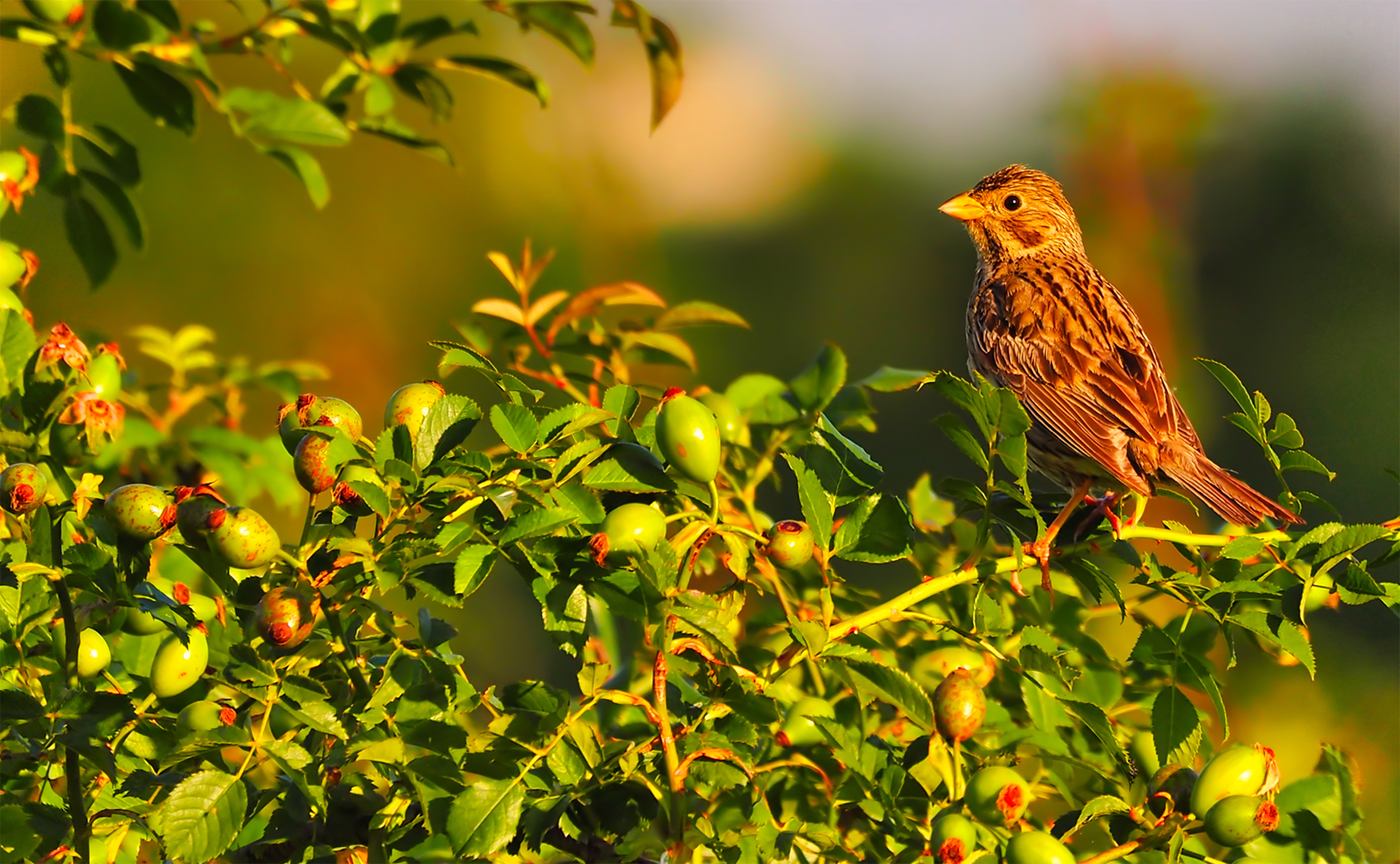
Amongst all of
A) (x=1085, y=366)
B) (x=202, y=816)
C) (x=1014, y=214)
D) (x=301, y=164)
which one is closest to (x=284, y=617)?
(x=202, y=816)

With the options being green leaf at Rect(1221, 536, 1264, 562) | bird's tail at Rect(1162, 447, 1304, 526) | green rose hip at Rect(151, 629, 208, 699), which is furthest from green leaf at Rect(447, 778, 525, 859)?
bird's tail at Rect(1162, 447, 1304, 526)

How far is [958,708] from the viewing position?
1.23 metres

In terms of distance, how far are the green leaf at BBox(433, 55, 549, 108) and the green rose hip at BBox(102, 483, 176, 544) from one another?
3.15 ft

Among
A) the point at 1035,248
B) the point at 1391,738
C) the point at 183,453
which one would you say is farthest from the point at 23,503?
the point at 1391,738

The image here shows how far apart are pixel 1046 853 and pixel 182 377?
2043 mm

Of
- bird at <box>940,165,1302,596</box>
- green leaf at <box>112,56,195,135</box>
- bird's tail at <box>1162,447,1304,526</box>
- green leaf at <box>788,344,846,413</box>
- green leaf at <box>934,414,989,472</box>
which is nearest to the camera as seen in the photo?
green leaf at <box>934,414,989,472</box>

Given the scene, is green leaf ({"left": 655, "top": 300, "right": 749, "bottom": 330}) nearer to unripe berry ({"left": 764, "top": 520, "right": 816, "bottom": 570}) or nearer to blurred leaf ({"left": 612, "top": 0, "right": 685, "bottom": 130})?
blurred leaf ({"left": 612, "top": 0, "right": 685, "bottom": 130})

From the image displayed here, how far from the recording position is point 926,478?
2.03 metres

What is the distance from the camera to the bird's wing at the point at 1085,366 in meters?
2.84

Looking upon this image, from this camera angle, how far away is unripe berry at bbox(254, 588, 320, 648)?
1.13 m

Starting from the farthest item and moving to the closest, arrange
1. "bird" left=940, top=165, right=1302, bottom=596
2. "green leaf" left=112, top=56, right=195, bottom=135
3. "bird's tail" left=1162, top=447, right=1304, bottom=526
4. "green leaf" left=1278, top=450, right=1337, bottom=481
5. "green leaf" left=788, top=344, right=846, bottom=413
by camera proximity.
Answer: "bird" left=940, top=165, right=1302, bottom=596
"bird's tail" left=1162, top=447, right=1304, bottom=526
"green leaf" left=112, top=56, right=195, bottom=135
"green leaf" left=788, top=344, right=846, bottom=413
"green leaf" left=1278, top=450, right=1337, bottom=481

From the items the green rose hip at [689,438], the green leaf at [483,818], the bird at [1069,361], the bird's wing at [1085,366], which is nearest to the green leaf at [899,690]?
the green rose hip at [689,438]

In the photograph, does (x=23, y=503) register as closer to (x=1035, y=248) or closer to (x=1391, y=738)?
(x=1035, y=248)

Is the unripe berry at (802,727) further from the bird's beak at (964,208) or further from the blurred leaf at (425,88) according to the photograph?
the bird's beak at (964,208)
